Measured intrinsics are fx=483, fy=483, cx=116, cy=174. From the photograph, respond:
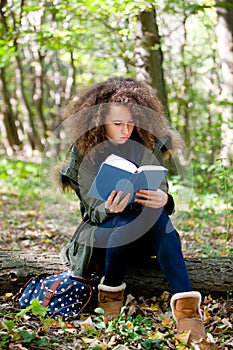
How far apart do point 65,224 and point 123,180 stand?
3481 mm

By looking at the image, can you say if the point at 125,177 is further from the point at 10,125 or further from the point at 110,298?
the point at 10,125

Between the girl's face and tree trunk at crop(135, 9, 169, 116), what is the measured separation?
11.6 feet

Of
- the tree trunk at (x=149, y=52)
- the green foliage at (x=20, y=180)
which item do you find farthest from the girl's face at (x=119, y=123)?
the green foliage at (x=20, y=180)

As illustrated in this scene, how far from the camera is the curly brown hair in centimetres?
320

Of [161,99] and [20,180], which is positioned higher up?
[161,99]

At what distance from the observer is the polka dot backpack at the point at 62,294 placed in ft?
9.83

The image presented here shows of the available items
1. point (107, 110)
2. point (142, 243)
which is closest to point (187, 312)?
point (142, 243)

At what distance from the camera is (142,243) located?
2.98 m

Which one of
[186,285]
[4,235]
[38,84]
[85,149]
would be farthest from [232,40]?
[38,84]

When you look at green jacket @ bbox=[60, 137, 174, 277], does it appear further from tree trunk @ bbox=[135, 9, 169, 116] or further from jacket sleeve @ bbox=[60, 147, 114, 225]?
tree trunk @ bbox=[135, 9, 169, 116]

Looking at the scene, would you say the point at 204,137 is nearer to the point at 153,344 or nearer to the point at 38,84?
the point at 153,344

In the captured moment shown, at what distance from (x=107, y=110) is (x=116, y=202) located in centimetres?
69

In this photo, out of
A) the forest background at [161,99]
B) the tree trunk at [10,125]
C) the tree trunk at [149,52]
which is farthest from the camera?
the tree trunk at [10,125]

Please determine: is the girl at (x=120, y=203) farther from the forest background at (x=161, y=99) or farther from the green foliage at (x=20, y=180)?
the green foliage at (x=20, y=180)
